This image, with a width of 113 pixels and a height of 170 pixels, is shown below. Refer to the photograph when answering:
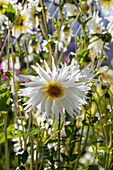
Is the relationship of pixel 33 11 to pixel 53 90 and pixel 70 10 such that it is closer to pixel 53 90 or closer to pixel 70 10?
pixel 70 10

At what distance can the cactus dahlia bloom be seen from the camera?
46cm

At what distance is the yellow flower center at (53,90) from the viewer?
481mm

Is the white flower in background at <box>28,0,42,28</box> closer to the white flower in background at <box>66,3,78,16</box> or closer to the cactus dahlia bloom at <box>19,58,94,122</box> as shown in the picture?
the white flower in background at <box>66,3,78,16</box>

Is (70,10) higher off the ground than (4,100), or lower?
higher

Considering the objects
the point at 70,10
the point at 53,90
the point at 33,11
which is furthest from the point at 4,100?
the point at 70,10

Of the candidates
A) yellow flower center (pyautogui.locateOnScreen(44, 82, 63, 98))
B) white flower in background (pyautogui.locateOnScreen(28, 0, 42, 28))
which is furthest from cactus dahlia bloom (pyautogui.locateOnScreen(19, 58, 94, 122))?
white flower in background (pyautogui.locateOnScreen(28, 0, 42, 28))

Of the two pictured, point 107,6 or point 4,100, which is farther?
point 107,6

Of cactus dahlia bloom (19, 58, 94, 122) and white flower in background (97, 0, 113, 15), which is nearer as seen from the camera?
cactus dahlia bloom (19, 58, 94, 122)

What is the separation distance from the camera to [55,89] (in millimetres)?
479

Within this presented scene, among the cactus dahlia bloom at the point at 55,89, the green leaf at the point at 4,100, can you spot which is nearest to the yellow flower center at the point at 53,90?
the cactus dahlia bloom at the point at 55,89

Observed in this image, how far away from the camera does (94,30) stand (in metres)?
0.72

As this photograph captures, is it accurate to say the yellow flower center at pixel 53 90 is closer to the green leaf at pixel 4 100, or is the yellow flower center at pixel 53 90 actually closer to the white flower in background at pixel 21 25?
the green leaf at pixel 4 100

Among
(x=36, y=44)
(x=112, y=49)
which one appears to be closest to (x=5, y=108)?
(x=36, y=44)

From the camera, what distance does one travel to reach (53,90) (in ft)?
1.58
